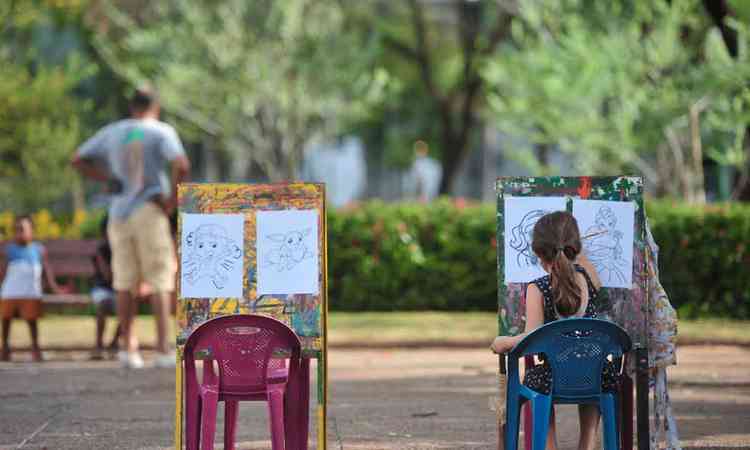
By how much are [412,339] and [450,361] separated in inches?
53.9

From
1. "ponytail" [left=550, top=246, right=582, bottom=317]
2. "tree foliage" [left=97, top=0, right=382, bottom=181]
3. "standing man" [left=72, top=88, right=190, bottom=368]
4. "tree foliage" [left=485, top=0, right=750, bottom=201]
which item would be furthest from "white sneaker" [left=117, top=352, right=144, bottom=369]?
"tree foliage" [left=97, top=0, right=382, bottom=181]

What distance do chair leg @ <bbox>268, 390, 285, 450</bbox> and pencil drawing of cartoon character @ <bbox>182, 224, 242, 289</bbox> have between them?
2.29 ft

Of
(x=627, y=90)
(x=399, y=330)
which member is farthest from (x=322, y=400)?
(x=627, y=90)

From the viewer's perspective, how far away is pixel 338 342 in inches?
526

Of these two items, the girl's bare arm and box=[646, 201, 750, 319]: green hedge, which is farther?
box=[646, 201, 750, 319]: green hedge

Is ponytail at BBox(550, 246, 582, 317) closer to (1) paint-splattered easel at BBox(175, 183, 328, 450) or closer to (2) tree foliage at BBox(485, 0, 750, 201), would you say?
(1) paint-splattered easel at BBox(175, 183, 328, 450)

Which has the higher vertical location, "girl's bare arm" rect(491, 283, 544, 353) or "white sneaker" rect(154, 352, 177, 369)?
"girl's bare arm" rect(491, 283, 544, 353)

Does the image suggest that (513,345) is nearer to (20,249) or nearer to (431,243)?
(20,249)

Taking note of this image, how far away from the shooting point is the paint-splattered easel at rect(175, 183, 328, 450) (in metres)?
6.04

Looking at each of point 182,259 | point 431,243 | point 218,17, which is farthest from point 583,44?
point 182,259

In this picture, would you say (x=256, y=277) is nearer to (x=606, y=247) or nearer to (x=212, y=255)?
(x=212, y=255)

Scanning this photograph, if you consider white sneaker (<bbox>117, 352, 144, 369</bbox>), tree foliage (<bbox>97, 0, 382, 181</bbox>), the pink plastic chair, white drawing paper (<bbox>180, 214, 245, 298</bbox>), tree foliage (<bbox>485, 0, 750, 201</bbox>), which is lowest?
white sneaker (<bbox>117, 352, 144, 369</bbox>)

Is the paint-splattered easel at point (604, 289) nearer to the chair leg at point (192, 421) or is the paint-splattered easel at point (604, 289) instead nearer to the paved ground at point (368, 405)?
the paved ground at point (368, 405)

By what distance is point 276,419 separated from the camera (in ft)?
18.5
